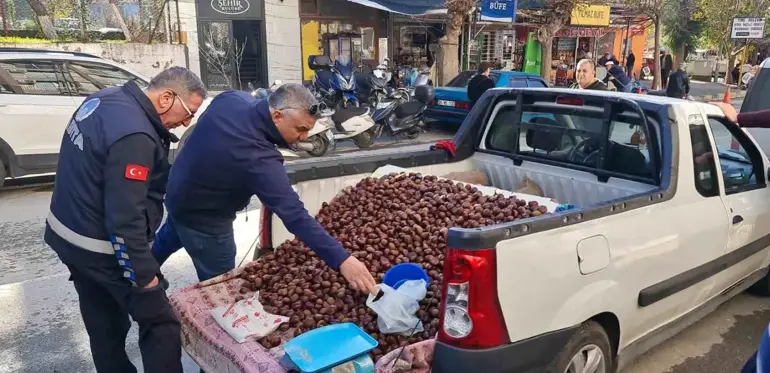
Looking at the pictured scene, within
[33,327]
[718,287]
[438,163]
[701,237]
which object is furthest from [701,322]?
[33,327]

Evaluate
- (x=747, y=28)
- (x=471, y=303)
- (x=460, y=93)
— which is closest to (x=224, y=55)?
(x=460, y=93)

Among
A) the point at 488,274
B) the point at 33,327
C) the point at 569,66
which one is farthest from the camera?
the point at 569,66

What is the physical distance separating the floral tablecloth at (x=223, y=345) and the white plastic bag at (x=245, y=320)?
4 centimetres

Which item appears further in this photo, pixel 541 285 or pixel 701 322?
pixel 701 322

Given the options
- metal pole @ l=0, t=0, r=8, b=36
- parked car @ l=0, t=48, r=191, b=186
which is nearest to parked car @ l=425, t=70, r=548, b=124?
parked car @ l=0, t=48, r=191, b=186

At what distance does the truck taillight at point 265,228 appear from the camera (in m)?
3.66

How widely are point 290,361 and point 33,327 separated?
2.83 meters

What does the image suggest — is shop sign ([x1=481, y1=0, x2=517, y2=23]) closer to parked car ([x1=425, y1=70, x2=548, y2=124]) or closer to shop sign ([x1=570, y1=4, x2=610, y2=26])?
parked car ([x1=425, y1=70, x2=548, y2=124])

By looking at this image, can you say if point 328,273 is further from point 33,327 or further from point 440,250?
point 33,327

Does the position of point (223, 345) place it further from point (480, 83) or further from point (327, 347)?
point (480, 83)

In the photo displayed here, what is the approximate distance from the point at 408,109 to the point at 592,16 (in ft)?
50.7

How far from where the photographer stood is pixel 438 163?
491 centimetres

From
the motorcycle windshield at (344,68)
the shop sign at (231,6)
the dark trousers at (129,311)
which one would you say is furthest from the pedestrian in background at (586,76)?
the shop sign at (231,6)

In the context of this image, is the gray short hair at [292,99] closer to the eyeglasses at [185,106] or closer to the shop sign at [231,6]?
the eyeglasses at [185,106]
